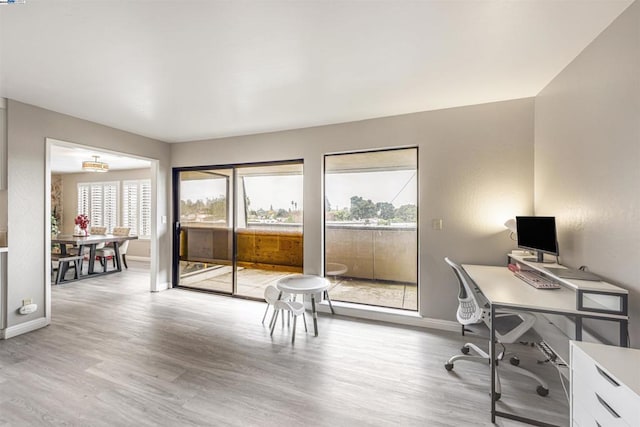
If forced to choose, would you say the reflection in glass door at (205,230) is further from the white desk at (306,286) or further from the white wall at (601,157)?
the white wall at (601,157)

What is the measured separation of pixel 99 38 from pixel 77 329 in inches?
120

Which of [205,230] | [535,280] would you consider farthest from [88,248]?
[535,280]

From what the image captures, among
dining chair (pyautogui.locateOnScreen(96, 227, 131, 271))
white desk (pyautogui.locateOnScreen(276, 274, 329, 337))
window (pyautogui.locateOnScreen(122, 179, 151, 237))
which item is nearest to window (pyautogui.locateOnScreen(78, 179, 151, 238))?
window (pyautogui.locateOnScreen(122, 179, 151, 237))

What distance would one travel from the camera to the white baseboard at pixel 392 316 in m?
3.08

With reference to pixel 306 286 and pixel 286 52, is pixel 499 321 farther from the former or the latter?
pixel 286 52

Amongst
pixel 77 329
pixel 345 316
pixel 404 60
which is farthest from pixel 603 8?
pixel 77 329

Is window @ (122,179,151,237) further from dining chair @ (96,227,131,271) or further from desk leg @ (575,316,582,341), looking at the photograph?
desk leg @ (575,316,582,341)

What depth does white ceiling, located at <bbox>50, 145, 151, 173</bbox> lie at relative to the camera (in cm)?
504

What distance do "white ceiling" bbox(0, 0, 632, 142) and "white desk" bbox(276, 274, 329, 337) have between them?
2032mm

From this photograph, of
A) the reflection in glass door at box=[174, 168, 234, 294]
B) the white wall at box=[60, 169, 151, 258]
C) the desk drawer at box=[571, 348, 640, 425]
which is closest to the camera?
the desk drawer at box=[571, 348, 640, 425]

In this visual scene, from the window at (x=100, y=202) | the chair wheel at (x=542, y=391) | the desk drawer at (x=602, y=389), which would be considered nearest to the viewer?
the desk drawer at (x=602, y=389)

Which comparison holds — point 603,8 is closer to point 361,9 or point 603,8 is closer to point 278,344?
point 361,9

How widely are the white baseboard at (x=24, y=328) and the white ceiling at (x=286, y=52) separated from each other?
2427mm

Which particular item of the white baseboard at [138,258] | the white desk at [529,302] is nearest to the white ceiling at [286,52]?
the white desk at [529,302]
